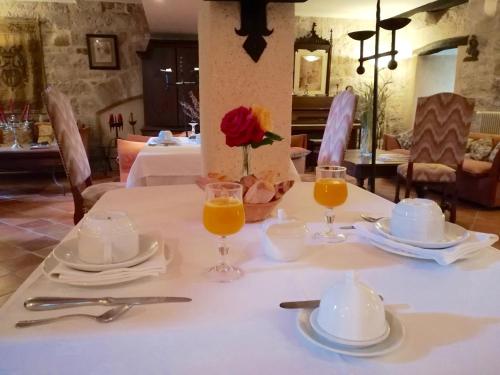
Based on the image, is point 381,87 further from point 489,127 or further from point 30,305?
point 30,305

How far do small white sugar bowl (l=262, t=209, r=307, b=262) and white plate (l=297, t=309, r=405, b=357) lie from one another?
0.23 m

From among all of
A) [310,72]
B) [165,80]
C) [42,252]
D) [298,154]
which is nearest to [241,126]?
[42,252]

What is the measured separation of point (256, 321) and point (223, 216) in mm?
240

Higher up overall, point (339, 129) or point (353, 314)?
point (339, 129)

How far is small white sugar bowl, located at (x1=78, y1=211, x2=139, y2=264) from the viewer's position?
0.71m

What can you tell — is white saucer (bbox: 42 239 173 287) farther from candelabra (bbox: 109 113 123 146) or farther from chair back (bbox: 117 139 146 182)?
candelabra (bbox: 109 113 123 146)

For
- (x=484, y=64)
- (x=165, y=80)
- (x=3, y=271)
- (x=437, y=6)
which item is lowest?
(x=3, y=271)

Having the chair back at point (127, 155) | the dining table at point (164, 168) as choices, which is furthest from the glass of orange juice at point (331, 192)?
the chair back at point (127, 155)

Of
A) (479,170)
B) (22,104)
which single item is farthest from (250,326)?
(22,104)

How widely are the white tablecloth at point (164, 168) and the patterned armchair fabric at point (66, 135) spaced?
306mm

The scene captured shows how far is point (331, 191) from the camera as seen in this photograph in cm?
98

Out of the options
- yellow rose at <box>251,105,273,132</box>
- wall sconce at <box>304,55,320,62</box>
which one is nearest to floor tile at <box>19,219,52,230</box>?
yellow rose at <box>251,105,273,132</box>

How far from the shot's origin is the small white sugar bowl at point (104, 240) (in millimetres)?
714

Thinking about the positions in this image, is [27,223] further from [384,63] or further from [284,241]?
[384,63]
